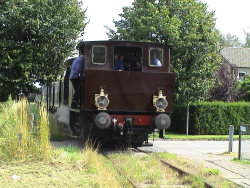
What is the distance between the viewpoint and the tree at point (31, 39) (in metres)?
13.5

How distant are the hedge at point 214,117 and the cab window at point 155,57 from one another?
371 inches

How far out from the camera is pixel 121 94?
10188mm

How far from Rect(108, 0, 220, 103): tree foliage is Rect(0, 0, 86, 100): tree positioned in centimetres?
405

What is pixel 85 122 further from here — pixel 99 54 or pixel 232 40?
pixel 232 40

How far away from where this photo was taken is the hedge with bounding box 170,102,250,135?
2002 centimetres

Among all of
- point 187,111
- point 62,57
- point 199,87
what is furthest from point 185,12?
point 62,57

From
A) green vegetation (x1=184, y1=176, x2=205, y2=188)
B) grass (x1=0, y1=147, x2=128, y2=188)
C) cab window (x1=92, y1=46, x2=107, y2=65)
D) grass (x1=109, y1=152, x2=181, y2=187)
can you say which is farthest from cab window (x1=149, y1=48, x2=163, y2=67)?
green vegetation (x1=184, y1=176, x2=205, y2=188)

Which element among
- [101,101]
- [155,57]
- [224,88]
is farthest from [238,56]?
[101,101]

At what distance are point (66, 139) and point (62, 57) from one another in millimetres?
3405

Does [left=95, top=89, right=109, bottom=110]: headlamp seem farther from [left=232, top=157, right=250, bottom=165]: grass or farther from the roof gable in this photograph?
the roof gable

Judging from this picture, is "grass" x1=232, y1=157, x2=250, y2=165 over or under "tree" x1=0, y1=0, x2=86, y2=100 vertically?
under

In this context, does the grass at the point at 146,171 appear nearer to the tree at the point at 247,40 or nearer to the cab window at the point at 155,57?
the cab window at the point at 155,57

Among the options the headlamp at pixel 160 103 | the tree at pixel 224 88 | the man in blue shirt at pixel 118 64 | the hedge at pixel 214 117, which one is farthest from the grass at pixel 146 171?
the tree at pixel 224 88

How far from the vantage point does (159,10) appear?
18375mm
